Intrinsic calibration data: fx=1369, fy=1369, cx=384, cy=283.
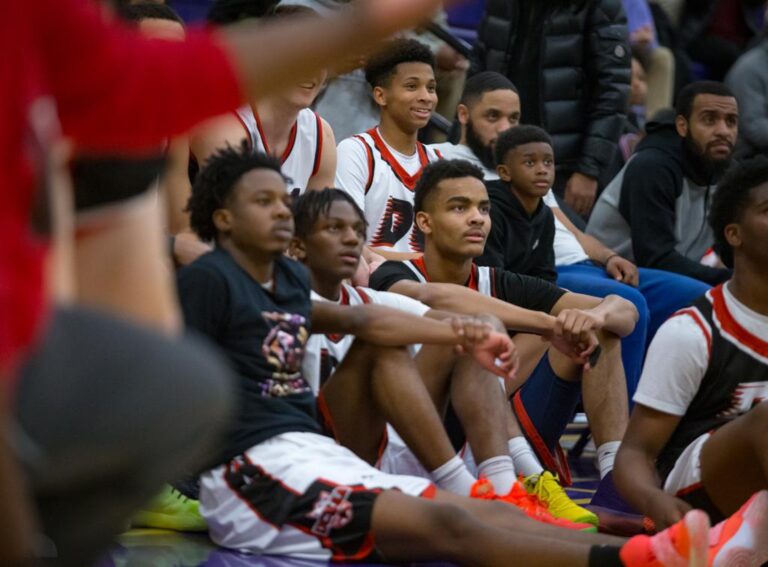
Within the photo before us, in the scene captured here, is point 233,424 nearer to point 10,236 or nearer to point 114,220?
point 114,220

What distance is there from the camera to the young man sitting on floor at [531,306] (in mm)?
4887

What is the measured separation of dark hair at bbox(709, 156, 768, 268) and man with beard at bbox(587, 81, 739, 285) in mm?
1918

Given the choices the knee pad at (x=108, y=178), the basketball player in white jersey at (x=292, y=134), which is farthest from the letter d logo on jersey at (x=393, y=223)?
the knee pad at (x=108, y=178)

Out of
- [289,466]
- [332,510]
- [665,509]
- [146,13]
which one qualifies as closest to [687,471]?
[665,509]

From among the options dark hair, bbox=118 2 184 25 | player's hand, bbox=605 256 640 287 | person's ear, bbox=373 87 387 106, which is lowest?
player's hand, bbox=605 256 640 287

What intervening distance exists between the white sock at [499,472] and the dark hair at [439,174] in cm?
116

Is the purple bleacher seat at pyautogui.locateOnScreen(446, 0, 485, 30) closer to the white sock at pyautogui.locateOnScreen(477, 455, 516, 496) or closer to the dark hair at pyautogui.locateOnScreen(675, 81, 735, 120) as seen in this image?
the dark hair at pyautogui.locateOnScreen(675, 81, 735, 120)

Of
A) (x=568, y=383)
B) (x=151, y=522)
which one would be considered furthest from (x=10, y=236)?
(x=568, y=383)

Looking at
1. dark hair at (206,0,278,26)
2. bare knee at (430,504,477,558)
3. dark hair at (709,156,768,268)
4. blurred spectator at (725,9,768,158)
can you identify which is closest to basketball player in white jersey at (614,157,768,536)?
dark hair at (709,156,768,268)

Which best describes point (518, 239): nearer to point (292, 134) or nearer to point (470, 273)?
point (470, 273)

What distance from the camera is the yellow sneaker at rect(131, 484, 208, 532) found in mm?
4059

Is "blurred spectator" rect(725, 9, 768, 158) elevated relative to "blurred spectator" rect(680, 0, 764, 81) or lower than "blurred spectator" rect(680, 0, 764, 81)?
lower

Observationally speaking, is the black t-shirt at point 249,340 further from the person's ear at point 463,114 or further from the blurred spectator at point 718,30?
the blurred spectator at point 718,30

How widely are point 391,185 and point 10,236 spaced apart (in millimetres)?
4018
